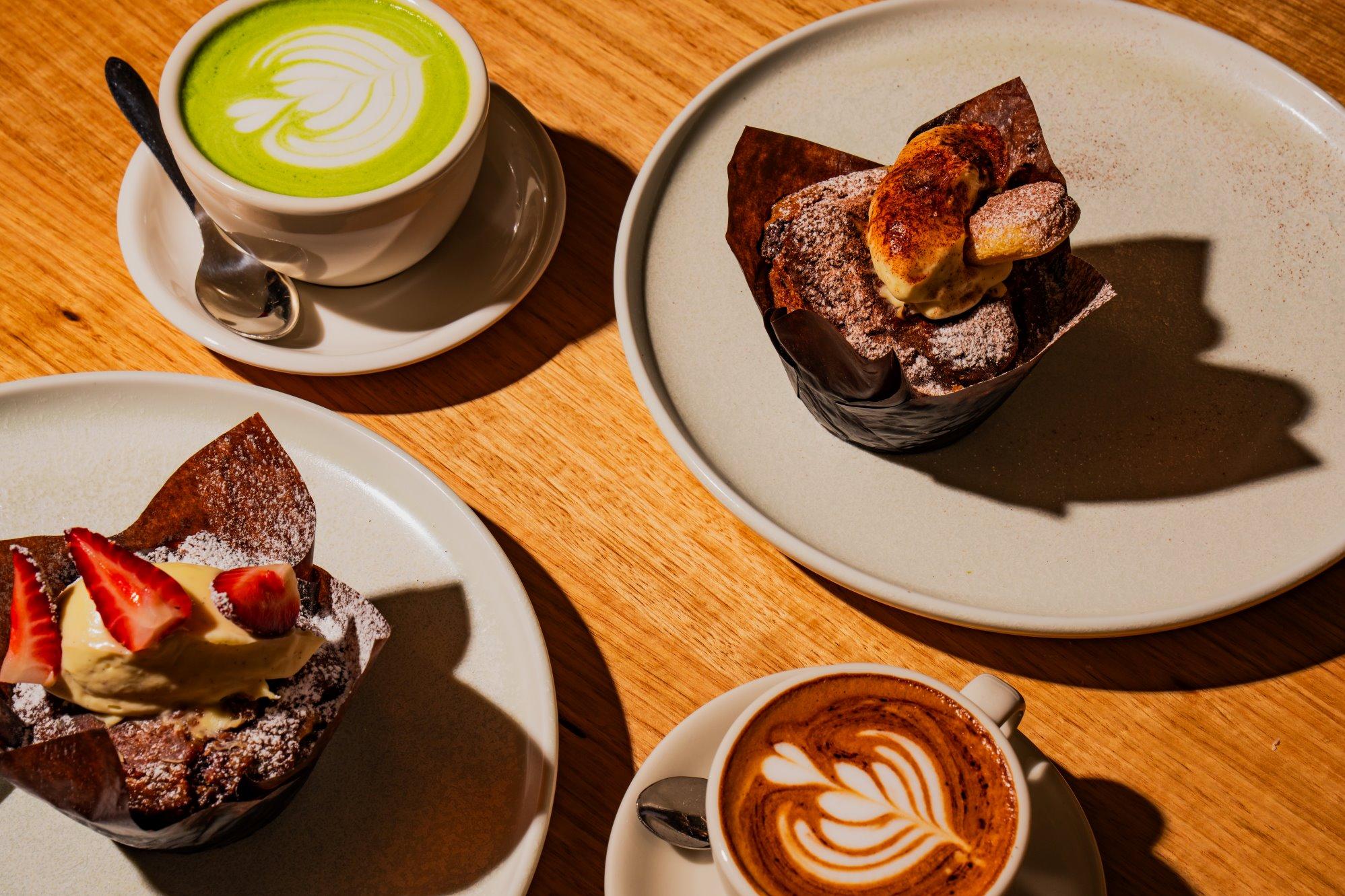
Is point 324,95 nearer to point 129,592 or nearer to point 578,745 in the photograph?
point 129,592

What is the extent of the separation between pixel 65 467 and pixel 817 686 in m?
0.95

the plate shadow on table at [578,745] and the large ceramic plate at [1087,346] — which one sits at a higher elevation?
the large ceramic plate at [1087,346]

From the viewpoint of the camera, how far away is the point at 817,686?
0.99 metres

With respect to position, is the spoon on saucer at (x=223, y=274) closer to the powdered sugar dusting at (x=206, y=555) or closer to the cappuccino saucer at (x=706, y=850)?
the powdered sugar dusting at (x=206, y=555)

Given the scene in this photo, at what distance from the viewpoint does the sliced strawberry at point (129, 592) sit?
93cm

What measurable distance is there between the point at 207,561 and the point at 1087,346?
1.13m

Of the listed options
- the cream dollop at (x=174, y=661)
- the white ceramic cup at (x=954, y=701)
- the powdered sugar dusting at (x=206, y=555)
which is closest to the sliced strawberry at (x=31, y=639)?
the cream dollop at (x=174, y=661)

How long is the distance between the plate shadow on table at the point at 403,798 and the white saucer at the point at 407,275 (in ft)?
1.32

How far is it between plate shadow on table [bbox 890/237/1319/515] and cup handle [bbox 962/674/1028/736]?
301 mm

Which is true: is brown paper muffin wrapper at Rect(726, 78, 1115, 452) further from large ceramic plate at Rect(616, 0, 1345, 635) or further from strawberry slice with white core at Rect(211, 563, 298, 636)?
strawberry slice with white core at Rect(211, 563, 298, 636)

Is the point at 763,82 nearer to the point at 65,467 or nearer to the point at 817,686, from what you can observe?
the point at 817,686

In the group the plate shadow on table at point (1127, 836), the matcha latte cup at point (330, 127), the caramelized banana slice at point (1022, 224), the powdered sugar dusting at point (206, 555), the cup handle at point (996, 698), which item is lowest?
the plate shadow on table at point (1127, 836)

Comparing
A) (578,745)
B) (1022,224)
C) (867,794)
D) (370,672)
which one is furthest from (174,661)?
(1022,224)

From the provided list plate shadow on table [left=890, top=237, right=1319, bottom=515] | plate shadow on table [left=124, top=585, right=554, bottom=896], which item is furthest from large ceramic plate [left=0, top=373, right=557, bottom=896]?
plate shadow on table [left=890, top=237, right=1319, bottom=515]
